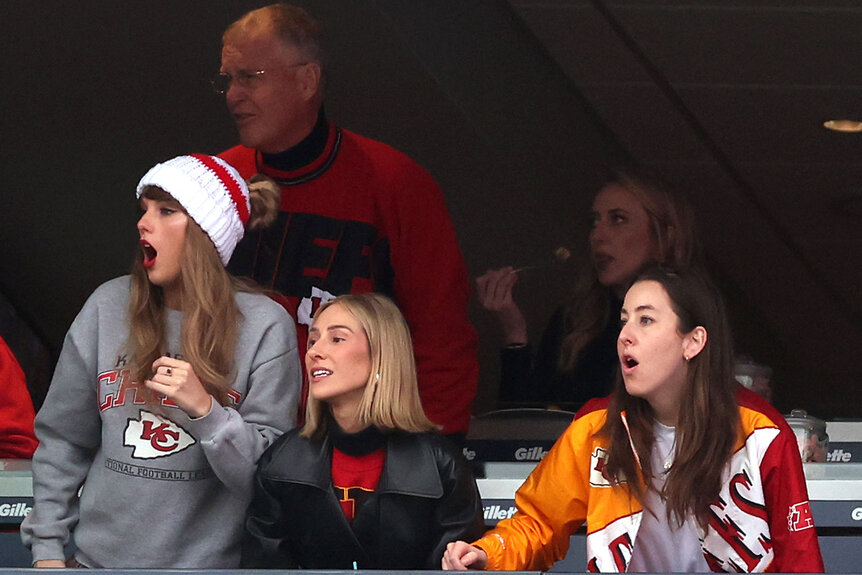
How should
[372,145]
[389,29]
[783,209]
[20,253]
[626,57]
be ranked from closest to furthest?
[372,145]
[389,29]
[626,57]
[20,253]
[783,209]

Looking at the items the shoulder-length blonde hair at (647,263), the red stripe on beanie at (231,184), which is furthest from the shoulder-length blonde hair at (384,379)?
the shoulder-length blonde hair at (647,263)

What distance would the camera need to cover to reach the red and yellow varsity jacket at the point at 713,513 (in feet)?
9.79

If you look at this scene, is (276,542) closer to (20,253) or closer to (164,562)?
(164,562)

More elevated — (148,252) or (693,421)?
(148,252)

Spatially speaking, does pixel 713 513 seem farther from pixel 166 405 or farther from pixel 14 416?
pixel 14 416

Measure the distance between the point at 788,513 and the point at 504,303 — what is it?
5.60ft

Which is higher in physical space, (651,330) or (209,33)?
(209,33)

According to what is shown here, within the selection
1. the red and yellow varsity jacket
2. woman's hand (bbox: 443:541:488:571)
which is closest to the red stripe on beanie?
the red and yellow varsity jacket

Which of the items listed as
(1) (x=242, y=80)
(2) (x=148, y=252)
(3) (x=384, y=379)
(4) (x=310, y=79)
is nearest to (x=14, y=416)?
(2) (x=148, y=252)

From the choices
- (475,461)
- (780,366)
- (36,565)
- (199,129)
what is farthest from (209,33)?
(780,366)

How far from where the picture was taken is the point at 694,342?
3.15 metres

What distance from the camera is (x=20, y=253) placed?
25.4ft

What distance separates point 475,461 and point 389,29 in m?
2.48

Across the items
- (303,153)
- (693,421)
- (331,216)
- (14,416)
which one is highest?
(303,153)
